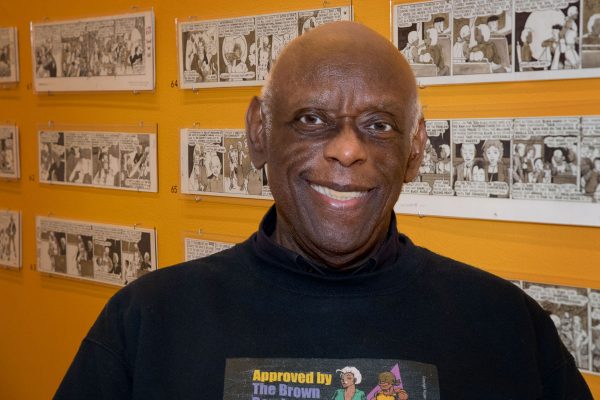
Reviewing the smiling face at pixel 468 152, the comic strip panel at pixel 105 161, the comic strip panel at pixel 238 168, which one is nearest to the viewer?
the smiling face at pixel 468 152

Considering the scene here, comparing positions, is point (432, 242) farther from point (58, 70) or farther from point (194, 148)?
point (58, 70)

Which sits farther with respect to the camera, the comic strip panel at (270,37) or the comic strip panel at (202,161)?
the comic strip panel at (202,161)

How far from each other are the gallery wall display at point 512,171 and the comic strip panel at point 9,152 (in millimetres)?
1766

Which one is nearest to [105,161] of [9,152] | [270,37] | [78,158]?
[78,158]

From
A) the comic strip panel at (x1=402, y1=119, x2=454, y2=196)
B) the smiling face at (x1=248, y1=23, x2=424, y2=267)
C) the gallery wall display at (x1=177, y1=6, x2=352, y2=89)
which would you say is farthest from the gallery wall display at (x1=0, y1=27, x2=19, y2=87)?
the smiling face at (x1=248, y1=23, x2=424, y2=267)

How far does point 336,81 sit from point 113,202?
177 centimetres

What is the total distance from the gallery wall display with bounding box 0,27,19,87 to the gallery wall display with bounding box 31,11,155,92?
0.38 feet

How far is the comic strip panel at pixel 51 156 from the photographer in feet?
9.76

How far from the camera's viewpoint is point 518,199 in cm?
191

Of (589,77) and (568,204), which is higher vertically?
(589,77)

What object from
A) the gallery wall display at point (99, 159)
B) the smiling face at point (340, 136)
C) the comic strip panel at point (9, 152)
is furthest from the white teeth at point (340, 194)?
the comic strip panel at point (9, 152)

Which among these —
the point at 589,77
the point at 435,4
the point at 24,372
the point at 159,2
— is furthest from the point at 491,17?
the point at 24,372

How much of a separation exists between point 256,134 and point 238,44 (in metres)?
1.09

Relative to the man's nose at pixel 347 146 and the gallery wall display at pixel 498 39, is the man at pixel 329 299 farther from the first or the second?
the gallery wall display at pixel 498 39
